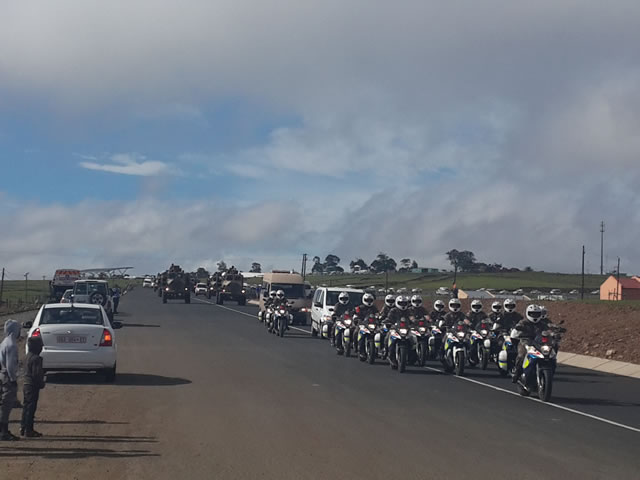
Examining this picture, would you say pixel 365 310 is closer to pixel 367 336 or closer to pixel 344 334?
pixel 344 334

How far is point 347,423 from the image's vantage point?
12.3m

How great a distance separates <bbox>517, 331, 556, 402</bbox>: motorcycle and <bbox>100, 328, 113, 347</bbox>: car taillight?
310 inches

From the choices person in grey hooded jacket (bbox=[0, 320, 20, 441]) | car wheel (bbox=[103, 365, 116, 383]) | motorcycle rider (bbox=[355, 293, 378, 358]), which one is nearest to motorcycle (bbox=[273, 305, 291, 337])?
motorcycle rider (bbox=[355, 293, 378, 358])

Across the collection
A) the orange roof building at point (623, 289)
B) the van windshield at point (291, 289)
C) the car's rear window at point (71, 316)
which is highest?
the orange roof building at point (623, 289)

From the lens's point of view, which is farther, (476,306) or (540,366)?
(476,306)

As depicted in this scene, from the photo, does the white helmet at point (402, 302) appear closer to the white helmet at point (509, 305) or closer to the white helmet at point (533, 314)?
the white helmet at point (509, 305)

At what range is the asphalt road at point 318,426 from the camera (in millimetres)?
9141

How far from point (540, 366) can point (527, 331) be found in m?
1.16

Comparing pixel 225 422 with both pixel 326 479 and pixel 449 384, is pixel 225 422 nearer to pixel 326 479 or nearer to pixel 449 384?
pixel 326 479

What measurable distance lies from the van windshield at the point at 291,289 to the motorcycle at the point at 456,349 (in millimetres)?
20679

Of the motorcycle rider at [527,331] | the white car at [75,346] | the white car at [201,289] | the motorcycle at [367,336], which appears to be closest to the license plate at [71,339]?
the white car at [75,346]

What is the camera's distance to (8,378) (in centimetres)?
1016

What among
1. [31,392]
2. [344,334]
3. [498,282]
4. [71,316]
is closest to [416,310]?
[344,334]

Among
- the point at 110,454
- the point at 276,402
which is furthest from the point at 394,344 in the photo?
the point at 110,454
